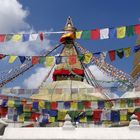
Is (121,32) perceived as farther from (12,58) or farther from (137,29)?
(12,58)

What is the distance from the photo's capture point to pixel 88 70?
3691cm

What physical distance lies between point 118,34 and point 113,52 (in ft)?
3.92

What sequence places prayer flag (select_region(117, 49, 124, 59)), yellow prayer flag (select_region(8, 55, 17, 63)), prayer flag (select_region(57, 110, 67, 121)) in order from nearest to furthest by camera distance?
prayer flag (select_region(117, 49, 124, 59)), prayer flag (select_region(57, 110, 67, 121)), yellow prayer flag (select_region(8, 55, 17, 63))

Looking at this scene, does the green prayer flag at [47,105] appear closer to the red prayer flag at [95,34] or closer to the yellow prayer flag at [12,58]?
the yellow prayer flag at [12,58]

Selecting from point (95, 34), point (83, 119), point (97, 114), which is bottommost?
point (83, 119)

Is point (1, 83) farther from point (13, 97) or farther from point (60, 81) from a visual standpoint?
point (13, 97)

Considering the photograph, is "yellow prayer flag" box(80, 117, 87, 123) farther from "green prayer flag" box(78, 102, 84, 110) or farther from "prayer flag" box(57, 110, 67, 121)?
"prayer flag" box(57, 110, 67, 121)

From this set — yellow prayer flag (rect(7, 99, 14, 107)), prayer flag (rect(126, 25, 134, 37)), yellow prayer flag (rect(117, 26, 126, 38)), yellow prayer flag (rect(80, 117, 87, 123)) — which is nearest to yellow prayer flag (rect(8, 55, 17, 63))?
yellow prayer flag (rect(7, 99, 14, 107))

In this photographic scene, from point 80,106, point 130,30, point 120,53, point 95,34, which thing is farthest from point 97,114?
point 130,30

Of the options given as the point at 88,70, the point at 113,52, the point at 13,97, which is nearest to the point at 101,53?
the point at 113,52

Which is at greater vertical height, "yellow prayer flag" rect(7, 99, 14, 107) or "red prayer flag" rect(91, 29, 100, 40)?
"red prayer flag" rect(91, 29, 100, 40)

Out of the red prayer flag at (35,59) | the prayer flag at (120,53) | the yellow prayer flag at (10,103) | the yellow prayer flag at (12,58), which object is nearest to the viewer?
the prayer flag at (120,53)

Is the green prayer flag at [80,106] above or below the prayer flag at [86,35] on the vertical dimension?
below

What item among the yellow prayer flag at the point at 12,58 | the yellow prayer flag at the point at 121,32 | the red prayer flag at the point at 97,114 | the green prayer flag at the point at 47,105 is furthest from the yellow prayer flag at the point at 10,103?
the yellow prayer flag at the point at 121,32
